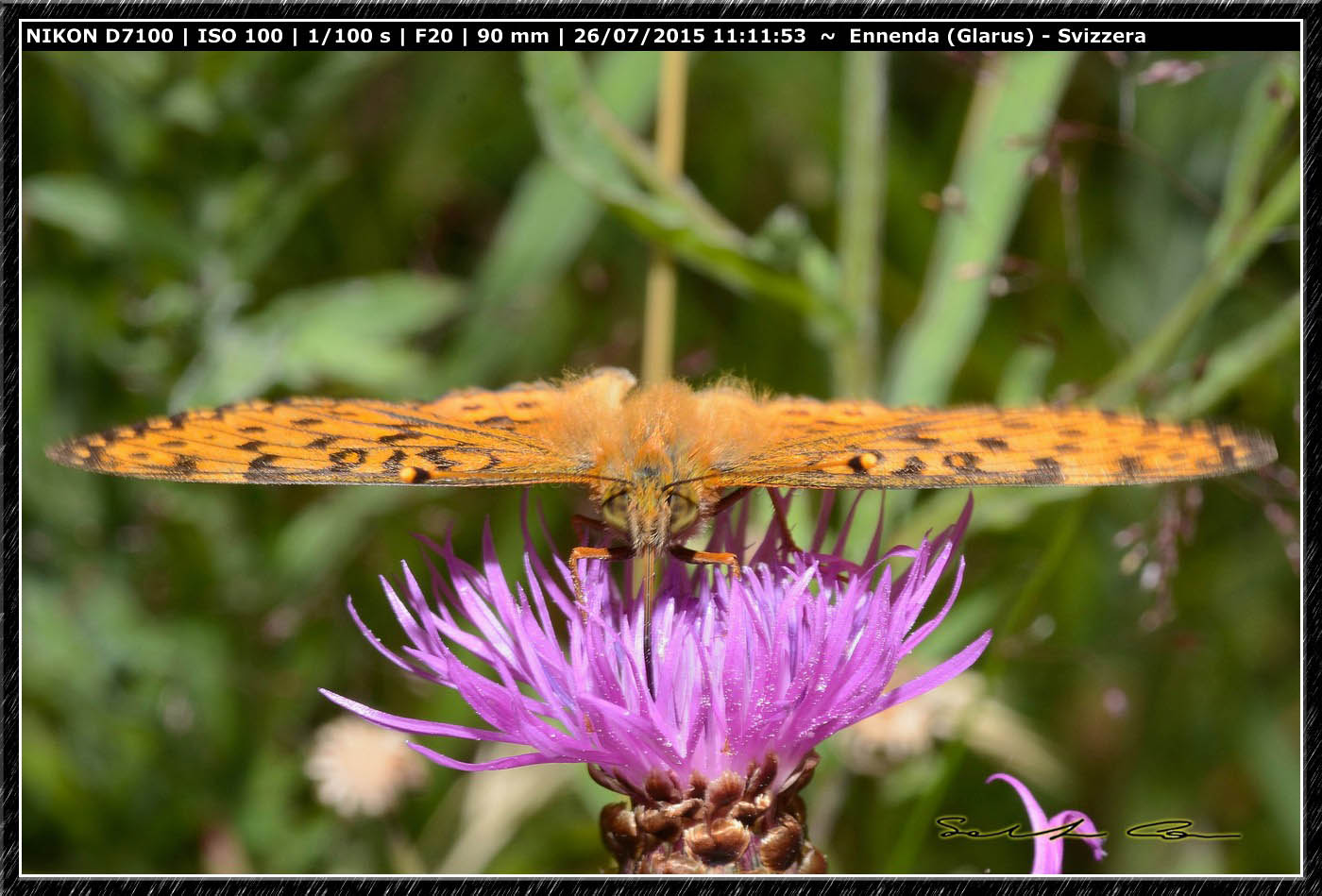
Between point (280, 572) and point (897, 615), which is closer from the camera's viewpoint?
point (897, 615)

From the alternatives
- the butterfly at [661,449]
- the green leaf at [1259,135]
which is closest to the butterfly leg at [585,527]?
the butterfly at [661,449]

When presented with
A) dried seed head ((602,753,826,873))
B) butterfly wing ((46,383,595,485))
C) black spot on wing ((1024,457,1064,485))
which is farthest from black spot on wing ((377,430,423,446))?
black spot on wing ((1024,457,1064,485))

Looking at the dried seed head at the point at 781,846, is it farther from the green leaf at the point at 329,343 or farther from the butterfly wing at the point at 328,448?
the green leaf at the point at 329,343

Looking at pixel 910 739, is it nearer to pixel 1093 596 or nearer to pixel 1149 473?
pixel 1093 596

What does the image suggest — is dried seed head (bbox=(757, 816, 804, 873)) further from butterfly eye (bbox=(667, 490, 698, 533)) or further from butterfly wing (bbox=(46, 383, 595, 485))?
butterfly wing (bbox=(46, 383, 595, 485))

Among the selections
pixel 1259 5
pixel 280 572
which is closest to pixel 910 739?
pixel 280 572
